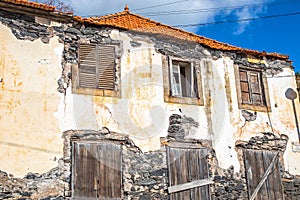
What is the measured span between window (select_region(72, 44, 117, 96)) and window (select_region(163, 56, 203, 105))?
5.44 ft

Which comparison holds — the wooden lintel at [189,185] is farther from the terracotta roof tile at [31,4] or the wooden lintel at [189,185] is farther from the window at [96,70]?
the terracotta roof tile at [31,4]

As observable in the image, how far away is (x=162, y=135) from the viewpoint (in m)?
12.3

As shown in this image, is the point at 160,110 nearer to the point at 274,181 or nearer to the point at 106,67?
the point at 106,67

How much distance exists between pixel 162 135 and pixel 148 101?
102cm

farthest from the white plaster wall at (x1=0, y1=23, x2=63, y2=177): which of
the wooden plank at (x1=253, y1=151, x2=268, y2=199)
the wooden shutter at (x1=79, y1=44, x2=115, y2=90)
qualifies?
the wooden plank at (x1=253, y1=151, x2=268, y2=199)

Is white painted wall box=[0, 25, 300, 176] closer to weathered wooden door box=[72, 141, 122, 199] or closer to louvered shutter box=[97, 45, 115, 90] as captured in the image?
louvered shutter box=[97, 45, 115, 90]

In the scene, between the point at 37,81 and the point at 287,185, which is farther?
the point at 287,185

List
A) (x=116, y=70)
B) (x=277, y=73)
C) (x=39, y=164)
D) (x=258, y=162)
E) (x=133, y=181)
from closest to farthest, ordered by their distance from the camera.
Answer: (x=39, y=164)
(x=133, y=181)
(x=116, y=70)
(x=258, y=162)
(x=277, y=73)

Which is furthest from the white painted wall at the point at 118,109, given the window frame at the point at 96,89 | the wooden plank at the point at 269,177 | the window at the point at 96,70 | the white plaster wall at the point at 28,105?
the wooden plank at the point at 269,177

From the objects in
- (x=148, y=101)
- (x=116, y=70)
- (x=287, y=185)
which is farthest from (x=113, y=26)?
(x=287, y=185)

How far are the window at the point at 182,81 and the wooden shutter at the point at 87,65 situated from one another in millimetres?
2133

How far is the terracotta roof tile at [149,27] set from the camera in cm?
1290

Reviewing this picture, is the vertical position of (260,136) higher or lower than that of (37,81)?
lower

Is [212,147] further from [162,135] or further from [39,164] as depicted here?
[39,164]
